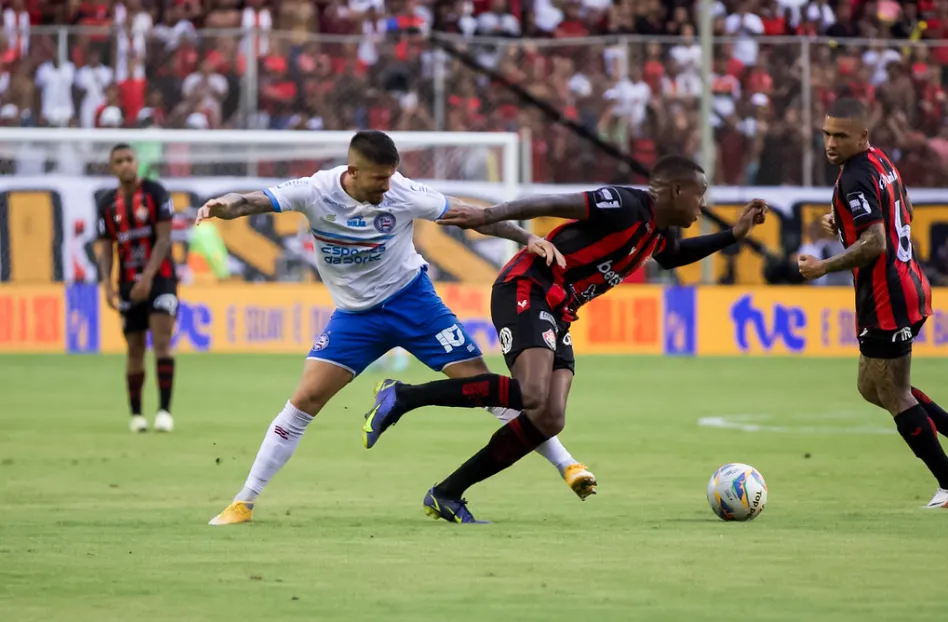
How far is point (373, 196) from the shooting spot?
27.6 ft

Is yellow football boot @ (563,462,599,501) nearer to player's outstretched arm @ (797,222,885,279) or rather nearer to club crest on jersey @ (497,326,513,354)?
club crest on jersey @ (497,326,513,354)

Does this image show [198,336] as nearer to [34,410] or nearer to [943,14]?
[34,410]

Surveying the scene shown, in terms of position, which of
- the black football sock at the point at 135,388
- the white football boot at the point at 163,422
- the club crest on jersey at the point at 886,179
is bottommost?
the white football boot at the point at 163,422

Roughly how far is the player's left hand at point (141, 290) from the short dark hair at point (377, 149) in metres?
5.75

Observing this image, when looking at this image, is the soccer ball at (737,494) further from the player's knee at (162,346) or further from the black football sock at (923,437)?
the player's knee at (162,346)

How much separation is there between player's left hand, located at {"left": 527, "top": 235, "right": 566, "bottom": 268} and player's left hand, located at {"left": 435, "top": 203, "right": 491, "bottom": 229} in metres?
0.26

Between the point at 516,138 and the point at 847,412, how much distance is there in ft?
29.8

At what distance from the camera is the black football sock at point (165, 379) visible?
554 inches

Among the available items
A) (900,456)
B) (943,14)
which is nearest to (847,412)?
(900,456)

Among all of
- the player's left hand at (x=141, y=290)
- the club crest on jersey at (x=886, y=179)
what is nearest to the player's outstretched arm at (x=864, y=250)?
the club crest on jersey at (x=886, y=179)

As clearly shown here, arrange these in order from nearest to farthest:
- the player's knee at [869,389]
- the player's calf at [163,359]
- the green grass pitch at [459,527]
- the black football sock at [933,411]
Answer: the green grass pitch at [459,527], the player's knee at [869,389], the black football sock at [933,411], the player's calf at [163,359]

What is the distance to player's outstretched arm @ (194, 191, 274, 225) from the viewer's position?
7.75 m

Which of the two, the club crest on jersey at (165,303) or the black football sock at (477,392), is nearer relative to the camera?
the black football sock at (477,392)

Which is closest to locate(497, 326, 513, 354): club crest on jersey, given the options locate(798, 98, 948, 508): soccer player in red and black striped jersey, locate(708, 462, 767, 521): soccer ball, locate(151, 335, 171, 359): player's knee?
locate(708, 462, 767, 521): soccer ball
